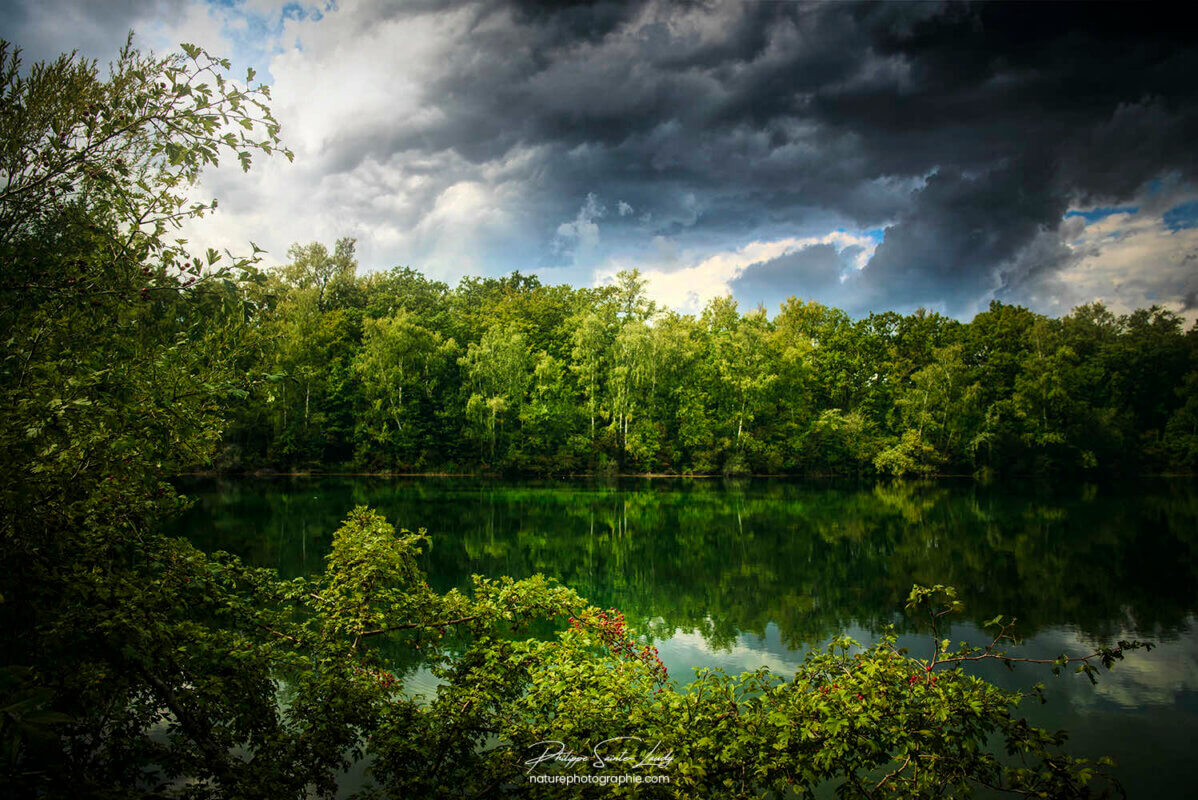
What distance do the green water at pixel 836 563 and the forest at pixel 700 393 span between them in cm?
1463

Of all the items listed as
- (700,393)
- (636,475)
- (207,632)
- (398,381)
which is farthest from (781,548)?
(398,381)

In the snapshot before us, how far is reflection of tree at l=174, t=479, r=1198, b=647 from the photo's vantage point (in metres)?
14.4

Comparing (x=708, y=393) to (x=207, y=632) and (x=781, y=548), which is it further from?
(x=207, y=632)

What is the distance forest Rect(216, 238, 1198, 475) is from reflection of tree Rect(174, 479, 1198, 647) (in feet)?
48.0

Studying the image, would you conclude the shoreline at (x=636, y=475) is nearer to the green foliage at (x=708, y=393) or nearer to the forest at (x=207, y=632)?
the green foliage at (x=708, y=393)

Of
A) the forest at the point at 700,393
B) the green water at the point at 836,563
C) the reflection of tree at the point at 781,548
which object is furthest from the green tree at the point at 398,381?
the green water at the point at 836,563

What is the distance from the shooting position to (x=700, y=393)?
56.3m

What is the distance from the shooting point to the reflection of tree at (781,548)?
14.4 metres

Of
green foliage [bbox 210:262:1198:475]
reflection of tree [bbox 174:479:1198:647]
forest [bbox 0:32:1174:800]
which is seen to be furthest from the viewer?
green foliage [bbox 210:262:1198:475]

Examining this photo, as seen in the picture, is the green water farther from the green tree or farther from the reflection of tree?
the green tree

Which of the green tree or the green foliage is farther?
the green foliage

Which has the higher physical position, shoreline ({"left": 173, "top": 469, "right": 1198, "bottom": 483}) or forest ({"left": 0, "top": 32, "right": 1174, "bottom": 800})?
forest ({"left": 0, "top": 32, "right": 1174, "bottom": 800})

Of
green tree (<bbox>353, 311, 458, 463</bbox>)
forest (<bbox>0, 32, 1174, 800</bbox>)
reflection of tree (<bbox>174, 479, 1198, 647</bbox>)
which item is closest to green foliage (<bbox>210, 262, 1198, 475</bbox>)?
green tree (<bbox>353, 311, 458, 463</bbox>)

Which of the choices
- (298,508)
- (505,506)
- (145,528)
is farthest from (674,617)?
(298,508)
